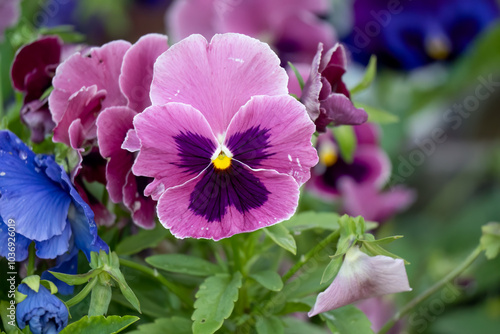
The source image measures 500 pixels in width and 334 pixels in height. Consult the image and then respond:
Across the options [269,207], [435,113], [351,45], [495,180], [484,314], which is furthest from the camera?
[435,113]

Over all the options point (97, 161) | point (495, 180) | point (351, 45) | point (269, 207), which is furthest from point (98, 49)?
point (495, 180)

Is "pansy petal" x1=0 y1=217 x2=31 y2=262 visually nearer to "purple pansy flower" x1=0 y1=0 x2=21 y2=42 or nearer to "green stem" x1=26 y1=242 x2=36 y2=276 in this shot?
"green stem" x1=26 y1=242 x2=36 y2=276

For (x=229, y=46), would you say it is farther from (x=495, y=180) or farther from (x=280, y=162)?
(x=495, y=180)

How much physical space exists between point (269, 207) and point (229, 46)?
0.40ft

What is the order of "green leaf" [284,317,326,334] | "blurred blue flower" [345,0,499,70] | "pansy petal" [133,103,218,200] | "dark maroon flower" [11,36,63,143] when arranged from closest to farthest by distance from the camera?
1. "pansy petal" [133,103,218,200]
2. "dark maroon flower" [11,36,63,143]
3. "green leaf" [284,317,326,334]
4. "blurred blue flower" [345,0,499,70]

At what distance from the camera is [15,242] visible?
505 mm

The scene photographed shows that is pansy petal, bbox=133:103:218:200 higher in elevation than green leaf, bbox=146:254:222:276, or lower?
higher

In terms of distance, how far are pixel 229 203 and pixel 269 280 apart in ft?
0.30

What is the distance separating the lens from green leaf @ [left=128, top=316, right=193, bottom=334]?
55cm

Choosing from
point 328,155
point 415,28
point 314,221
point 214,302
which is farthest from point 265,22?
point 214,302

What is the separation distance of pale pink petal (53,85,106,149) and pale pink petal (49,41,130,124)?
0.6 inches

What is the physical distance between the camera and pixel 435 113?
66.1 inches

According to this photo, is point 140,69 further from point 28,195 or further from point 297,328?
point 297,328

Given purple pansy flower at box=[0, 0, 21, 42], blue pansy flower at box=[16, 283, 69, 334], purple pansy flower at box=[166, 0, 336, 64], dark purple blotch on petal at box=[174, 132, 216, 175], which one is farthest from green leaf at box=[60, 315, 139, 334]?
purple pansy flower at box=[166, 0, 336, 64]
